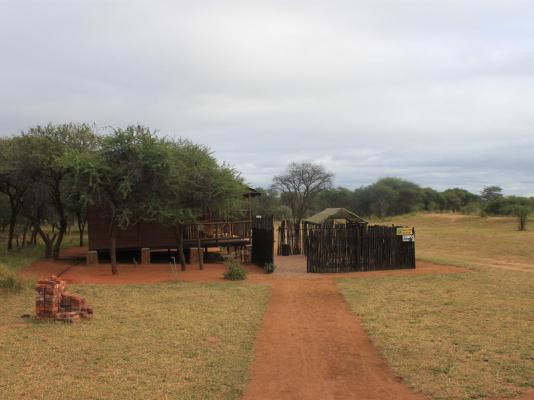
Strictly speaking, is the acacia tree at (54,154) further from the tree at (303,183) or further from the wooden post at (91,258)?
the tree at (303,183)

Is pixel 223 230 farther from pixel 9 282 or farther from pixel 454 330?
pixel 454 330

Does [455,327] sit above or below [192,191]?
below

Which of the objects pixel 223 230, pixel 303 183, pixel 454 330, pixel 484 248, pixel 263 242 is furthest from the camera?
pixel 303 183

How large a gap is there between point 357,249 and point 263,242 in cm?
417

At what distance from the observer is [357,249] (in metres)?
19.0

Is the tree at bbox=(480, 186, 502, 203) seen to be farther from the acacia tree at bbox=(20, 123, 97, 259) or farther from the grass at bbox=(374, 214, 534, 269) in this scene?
the acacia tree at bbox=(20, 123, 97, 259)

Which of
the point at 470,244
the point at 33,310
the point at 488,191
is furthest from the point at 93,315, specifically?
the point at 488,191

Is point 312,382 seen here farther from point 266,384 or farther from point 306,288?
point 306,288

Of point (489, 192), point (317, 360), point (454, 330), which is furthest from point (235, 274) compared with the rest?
point (489, 192)

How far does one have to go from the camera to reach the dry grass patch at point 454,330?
21.9ft

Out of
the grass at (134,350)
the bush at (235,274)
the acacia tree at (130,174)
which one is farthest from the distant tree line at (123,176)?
the grass at (134,350)

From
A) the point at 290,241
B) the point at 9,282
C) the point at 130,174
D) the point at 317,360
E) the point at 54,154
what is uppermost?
the point at 54,154

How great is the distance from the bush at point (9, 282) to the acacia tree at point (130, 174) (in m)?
4.44

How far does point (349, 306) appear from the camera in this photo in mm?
12234
